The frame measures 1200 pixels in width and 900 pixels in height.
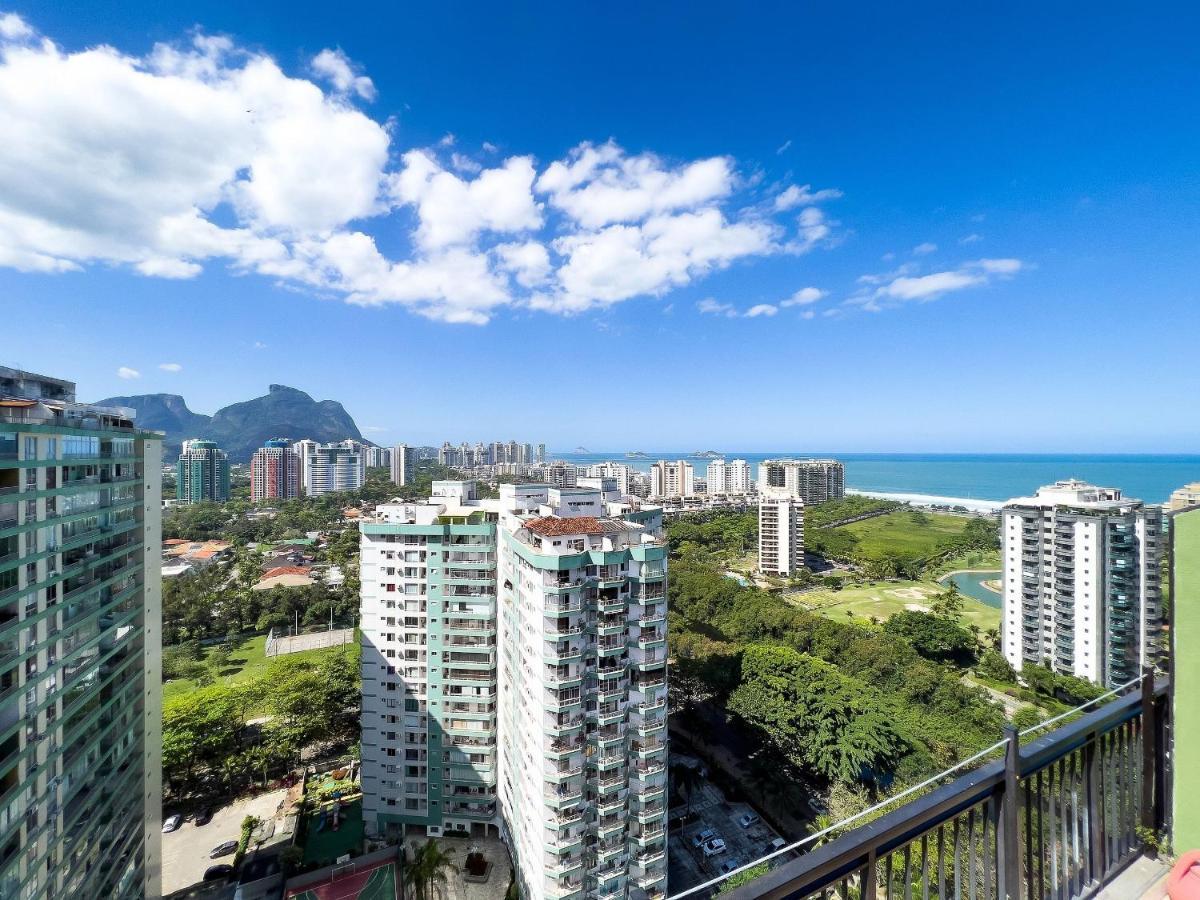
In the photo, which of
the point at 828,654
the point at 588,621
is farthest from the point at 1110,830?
the point at 828,654

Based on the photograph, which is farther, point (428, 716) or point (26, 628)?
point (428, 716)

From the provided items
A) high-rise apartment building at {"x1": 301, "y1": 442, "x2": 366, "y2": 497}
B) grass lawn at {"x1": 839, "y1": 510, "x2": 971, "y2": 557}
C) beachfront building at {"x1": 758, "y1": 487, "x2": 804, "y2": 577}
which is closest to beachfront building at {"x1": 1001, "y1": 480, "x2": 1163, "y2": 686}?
beachfront building at {"x1": 758, "y1": 487, "x2": 804, "y2": 577}

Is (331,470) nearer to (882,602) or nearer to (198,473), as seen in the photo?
(198,473)

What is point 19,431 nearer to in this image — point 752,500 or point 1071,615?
point 1071,615

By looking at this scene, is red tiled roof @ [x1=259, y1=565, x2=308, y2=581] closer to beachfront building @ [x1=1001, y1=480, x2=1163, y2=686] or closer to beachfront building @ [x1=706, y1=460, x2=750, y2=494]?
beachfront building @ [x1=1001, y1=480, x2=1163, y2=686]

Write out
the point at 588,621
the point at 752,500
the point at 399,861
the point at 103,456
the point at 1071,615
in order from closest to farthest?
1. the point at 103,456
2. the point at 588,621
3. the point at 399,861
4. the point at 1071,615
5. the point at 752,500

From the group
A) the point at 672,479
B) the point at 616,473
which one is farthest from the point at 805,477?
the point at 616,473
